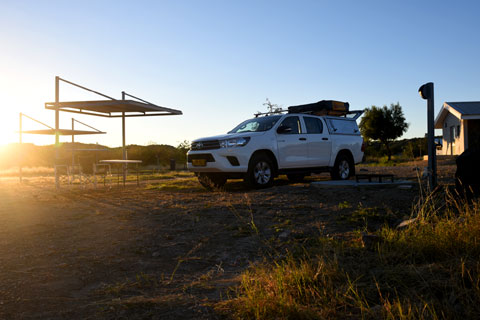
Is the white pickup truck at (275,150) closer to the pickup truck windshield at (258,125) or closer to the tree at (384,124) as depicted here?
the pickup truck windshield at (258,125)

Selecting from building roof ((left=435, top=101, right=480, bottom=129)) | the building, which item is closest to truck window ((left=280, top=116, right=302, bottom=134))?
the building

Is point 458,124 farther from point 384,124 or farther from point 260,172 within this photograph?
point 260,172

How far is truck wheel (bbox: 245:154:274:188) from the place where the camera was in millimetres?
8844

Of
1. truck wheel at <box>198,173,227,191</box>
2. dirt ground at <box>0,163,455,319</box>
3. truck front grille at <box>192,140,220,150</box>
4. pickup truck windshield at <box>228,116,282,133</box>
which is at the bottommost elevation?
dirt ground at <box>0,163,455,319</box>

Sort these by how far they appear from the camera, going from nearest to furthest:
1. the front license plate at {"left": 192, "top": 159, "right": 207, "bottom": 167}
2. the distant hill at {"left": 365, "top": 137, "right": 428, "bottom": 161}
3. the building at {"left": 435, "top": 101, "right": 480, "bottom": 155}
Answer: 1. the front license plate at {"left": 192, "top": 159, "right": 207, "bottom": 167}
2. the building at {"left": 435, "top": 101, "right": 480, "bottom": 155}
3. the distant hill at {"left": 365, "top": 137, "right": 428, "bottom": 161}

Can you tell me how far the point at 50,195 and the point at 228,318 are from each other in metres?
8.18

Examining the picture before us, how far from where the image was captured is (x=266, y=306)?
2568mm

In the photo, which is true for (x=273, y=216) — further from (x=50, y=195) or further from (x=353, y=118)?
(x=353, y=118)

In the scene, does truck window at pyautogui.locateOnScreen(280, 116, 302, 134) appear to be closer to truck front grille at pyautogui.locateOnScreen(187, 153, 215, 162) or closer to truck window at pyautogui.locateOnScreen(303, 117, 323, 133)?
truck window at pyautogui.locateOnScreen(303, 117, 323, 133)

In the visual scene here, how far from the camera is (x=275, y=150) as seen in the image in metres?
9.23

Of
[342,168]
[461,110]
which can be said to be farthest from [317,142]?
[461,110]

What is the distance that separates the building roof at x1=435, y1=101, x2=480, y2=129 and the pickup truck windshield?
1865cm

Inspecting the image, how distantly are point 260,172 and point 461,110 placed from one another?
810 inches

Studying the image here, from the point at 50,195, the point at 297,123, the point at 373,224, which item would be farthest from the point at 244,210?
the point at 50,195
